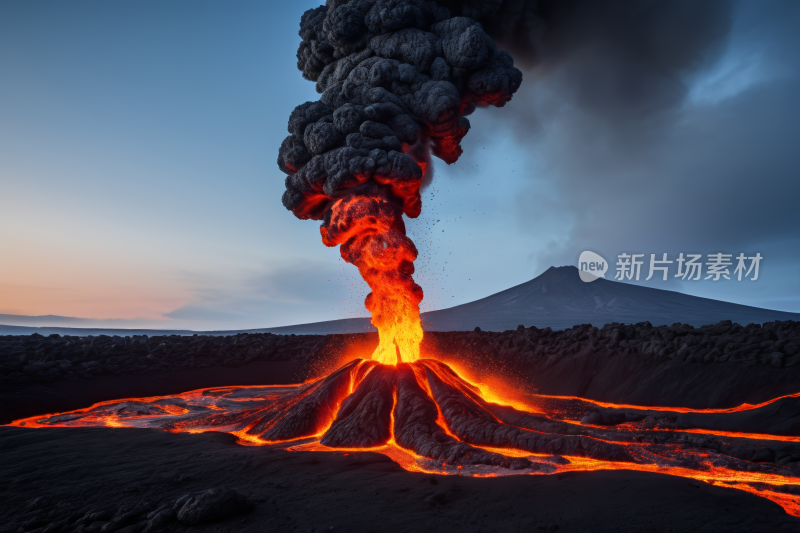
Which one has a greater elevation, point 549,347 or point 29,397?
point 549,347

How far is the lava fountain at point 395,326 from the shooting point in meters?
9.02

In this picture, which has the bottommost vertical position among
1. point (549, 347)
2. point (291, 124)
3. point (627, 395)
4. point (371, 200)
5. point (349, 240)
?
point (627, 395)

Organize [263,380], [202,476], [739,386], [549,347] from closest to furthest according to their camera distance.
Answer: [202,476], [739,386], [549,347], [263,380]

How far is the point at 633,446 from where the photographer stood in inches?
378

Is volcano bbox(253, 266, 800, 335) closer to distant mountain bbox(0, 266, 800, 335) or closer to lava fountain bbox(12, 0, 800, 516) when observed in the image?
distant mountain bbox(0, 266, 800, 335)

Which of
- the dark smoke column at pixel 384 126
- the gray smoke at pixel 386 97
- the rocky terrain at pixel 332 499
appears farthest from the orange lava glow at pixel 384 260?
the rocky terrain at pixel 332 499

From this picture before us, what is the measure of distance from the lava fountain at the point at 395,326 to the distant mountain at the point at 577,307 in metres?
80.4

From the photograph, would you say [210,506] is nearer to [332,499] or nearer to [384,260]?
[332,499]

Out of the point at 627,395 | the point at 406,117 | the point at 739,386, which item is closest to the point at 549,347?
the point at 627,395

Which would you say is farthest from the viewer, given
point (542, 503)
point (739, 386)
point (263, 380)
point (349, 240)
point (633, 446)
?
point (263, 380)

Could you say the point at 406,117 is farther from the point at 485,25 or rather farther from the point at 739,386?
the point at 739,386

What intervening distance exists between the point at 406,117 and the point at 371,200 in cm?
385

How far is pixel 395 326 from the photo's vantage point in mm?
15164

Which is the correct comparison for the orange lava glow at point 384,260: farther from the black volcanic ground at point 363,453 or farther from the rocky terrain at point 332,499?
the rocky terrain at point 332,499
